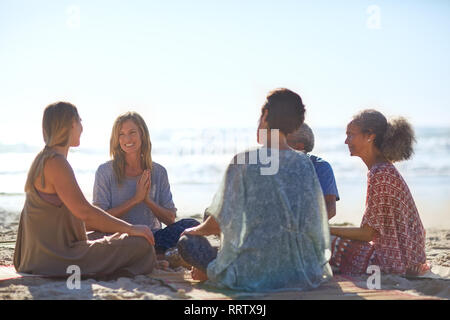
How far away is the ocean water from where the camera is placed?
12.9 m

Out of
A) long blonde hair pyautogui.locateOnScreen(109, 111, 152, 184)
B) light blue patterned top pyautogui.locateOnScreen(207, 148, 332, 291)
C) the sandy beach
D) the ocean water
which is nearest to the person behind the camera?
the sandy beach

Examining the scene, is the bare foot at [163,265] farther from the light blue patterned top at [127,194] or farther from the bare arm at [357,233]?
the bare arm at [357,233]

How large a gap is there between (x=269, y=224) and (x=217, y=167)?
1787 centimetres

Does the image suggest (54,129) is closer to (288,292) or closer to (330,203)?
(288,292)

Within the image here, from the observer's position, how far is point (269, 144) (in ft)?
13.9

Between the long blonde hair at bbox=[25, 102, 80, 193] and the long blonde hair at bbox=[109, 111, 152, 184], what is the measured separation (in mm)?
1223

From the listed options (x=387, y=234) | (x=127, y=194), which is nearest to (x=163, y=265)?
(x=127, y=194)

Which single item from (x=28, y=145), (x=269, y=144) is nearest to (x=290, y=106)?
(x=269, y=144)

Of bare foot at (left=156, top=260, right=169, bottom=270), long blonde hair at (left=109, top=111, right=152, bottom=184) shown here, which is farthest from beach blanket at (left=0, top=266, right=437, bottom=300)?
long blonde hair at (left=109, top=111, right=152, bottom=184)

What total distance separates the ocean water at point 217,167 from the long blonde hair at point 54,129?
662cm

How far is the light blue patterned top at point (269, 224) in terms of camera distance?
4.16 m

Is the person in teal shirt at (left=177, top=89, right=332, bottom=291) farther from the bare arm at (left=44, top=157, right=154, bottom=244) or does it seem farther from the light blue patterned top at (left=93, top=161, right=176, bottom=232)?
the light blue patterned top at (left=93, top=161, right=176, bottom=232)

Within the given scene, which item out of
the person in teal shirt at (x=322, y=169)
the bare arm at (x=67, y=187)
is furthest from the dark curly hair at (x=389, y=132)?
the bare arm at (x=67, y=187)
